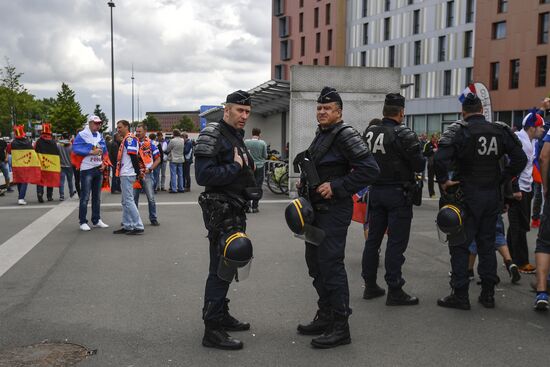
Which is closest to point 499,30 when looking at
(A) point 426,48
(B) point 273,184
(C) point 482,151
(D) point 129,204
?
(A) point 426,48

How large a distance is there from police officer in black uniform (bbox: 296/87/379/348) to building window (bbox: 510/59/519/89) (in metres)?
39.1

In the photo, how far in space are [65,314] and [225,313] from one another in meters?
1.49

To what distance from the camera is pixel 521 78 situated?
38906 millimetres

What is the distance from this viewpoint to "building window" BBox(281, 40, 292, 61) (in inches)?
2581

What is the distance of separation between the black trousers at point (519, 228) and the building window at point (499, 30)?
3789 cm

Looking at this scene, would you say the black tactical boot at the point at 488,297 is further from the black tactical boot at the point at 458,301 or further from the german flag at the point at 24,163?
the german flag at the point at 24,163

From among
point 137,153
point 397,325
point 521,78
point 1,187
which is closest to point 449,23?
point 521,78

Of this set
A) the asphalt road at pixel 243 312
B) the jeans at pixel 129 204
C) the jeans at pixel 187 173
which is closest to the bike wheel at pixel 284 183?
the jeans at pixel 187 173

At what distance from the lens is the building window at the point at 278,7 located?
66.3m

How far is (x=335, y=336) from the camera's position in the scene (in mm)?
4281

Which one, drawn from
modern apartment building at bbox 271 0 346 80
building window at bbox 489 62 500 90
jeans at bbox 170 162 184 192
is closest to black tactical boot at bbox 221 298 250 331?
jeans at bbox 170 162 184 192

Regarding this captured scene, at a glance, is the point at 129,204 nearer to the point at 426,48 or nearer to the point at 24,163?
the point at 24,163

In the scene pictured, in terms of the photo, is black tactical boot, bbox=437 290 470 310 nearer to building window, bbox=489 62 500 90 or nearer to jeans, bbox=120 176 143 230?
jeans, bbox=120 176 143 230

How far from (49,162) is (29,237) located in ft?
18.6
